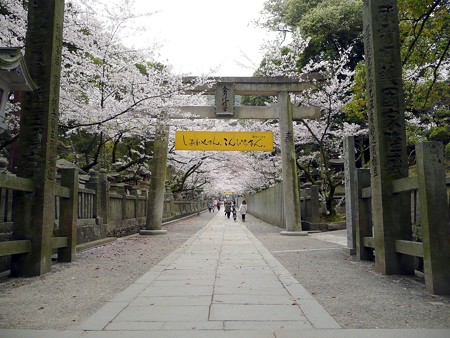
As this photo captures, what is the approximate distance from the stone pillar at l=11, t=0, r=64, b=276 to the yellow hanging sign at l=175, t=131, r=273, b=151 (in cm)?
861

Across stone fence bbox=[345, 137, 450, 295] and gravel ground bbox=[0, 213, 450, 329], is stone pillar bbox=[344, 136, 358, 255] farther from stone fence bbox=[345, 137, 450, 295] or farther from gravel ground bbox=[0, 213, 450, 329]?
stone fence bbox=[345, 137, 450, 295]

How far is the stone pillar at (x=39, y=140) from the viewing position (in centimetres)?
621

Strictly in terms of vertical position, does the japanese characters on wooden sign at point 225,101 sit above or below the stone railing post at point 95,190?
above

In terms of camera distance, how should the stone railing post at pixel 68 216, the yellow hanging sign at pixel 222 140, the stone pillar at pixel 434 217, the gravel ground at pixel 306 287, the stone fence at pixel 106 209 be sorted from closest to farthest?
the gravel ground at pixel 306 287 → the stone pillar at pixel 434 217 → the stone railing post at pixel 68 216 → the stone fence at pixel 106 209 → the yellow hanging sign at pixel 222 140

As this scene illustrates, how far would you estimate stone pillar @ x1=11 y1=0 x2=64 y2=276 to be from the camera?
621cm

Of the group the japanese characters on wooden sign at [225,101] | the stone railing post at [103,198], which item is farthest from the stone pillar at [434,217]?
the japanese characters on wooden sign at [225,101]

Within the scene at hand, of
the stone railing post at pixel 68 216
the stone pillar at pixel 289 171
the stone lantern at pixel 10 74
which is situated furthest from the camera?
the stone pillar at pixel 289 171

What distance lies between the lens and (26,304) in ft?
14.4

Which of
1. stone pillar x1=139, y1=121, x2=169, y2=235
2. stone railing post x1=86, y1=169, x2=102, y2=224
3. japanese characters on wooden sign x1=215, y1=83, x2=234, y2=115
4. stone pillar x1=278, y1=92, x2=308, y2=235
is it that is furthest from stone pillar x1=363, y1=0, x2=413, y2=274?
stone pillar x1=139, y1=121, x2=169, y2=235

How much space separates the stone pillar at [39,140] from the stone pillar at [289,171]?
393 inches

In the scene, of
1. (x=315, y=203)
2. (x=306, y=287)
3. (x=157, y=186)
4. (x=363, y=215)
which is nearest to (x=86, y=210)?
(x=157, y=186)

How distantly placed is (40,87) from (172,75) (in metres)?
8.73

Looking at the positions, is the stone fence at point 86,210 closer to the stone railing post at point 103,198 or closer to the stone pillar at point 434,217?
the stone railing post at point 103,198

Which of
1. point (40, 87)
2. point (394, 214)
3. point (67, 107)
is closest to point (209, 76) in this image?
point (67, 107)
